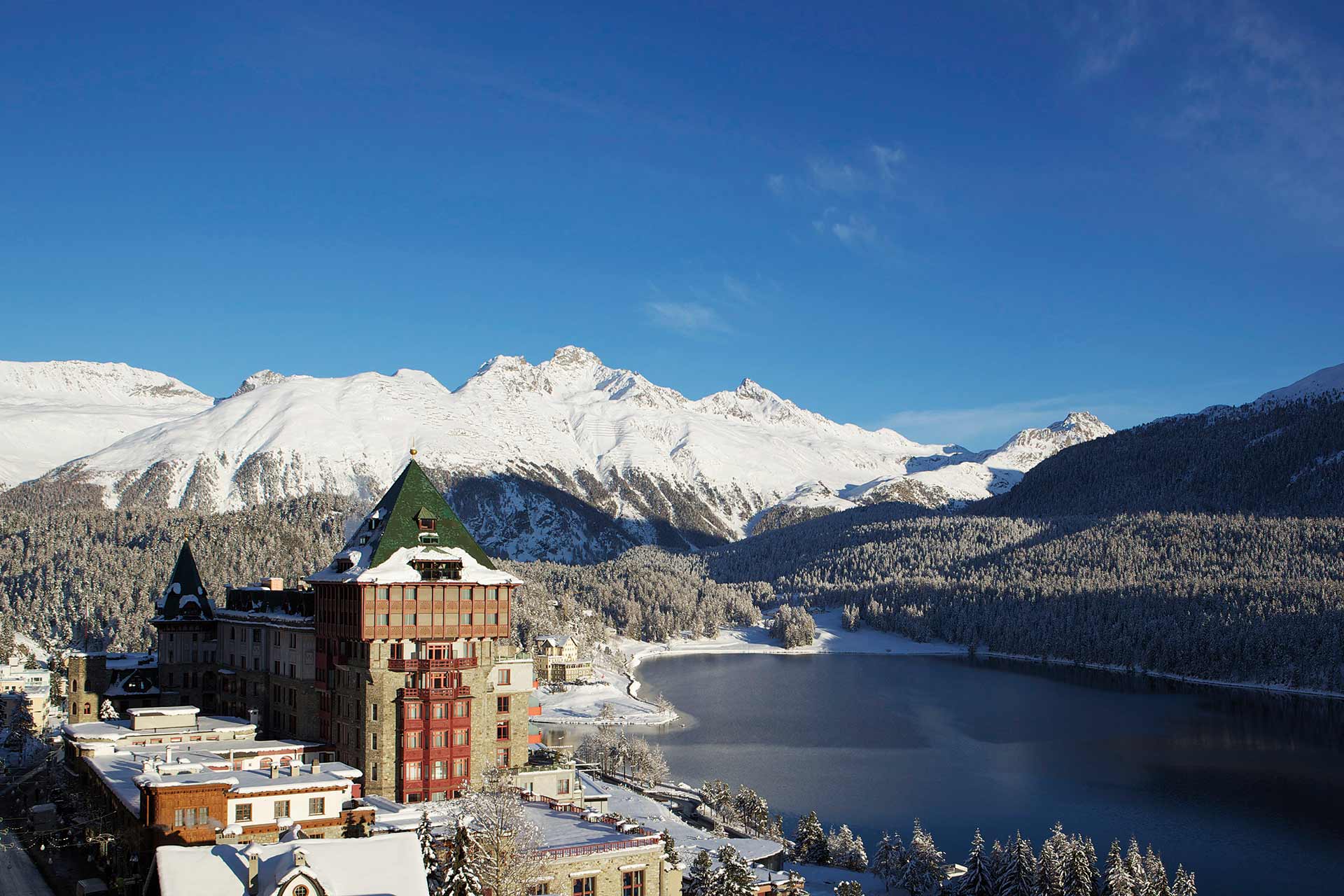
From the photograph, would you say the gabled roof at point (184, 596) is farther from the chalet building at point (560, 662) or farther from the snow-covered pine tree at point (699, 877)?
the chalet building at point (560, 662)

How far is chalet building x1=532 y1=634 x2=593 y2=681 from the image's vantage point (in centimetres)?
17512

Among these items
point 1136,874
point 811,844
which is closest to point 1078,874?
point 1136,874

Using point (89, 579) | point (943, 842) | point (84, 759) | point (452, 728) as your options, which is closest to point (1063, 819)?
point (943, 842)

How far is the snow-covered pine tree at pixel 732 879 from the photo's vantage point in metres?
56.7

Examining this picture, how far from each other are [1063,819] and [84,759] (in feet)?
234

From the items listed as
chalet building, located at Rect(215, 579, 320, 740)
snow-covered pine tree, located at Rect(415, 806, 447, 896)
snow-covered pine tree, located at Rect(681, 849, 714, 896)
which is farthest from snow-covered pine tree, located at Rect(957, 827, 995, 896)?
chalet building, located at Rect(215, 579, 320, 740)

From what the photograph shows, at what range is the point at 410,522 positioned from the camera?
65.9 metres

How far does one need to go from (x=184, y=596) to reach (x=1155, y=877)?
226ft

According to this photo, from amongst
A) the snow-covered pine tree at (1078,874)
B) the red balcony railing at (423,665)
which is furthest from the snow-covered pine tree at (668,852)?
the snow-covered pine tree at (1078,874)

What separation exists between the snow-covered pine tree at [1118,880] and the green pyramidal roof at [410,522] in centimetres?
3993

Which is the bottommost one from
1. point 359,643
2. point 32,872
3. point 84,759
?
point 32,872

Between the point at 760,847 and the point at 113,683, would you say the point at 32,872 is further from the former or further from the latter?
the point at 760,847

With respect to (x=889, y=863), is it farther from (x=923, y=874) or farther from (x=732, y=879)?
(x=732, y=879)

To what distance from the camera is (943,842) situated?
8338 centimetres
